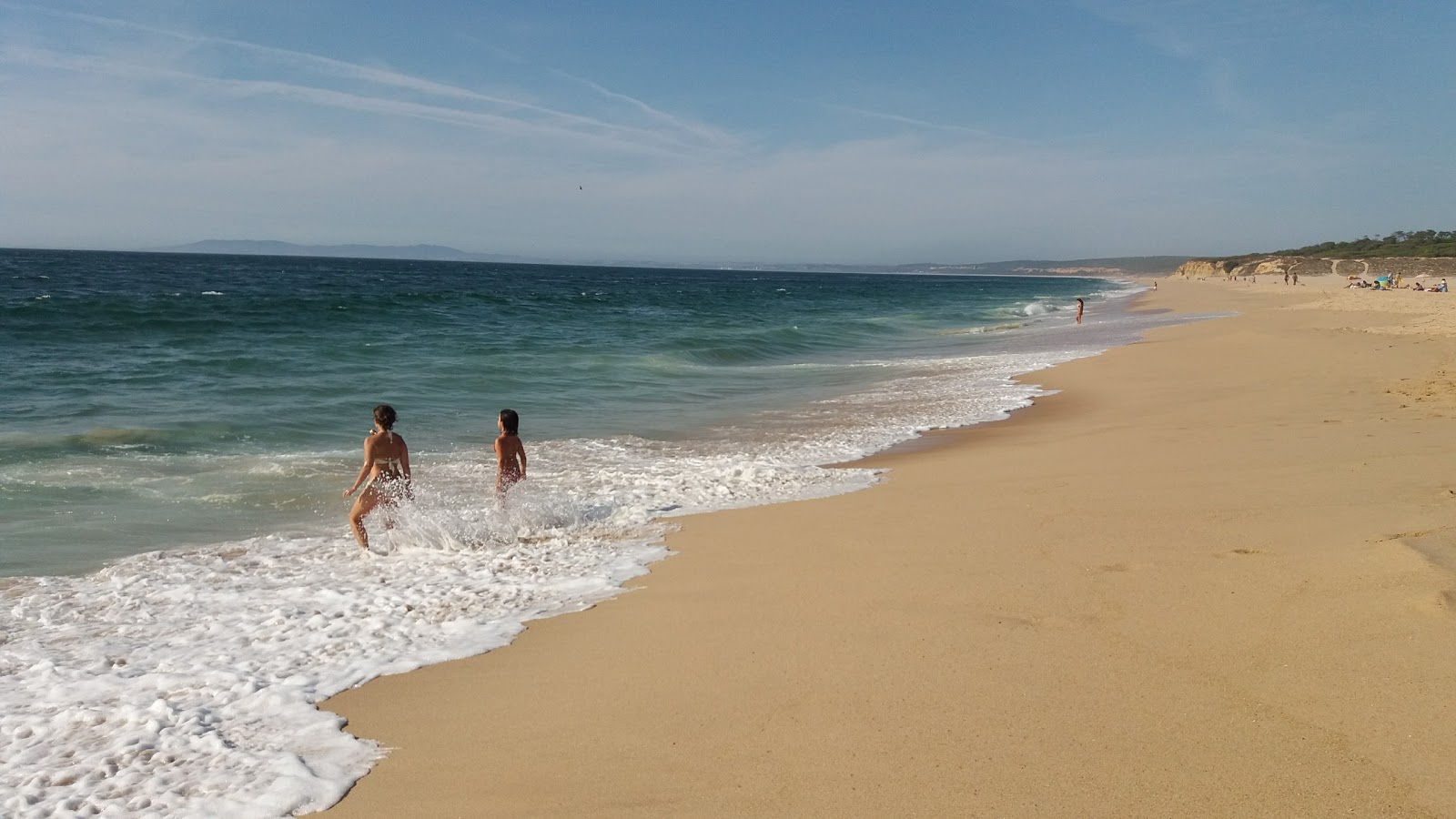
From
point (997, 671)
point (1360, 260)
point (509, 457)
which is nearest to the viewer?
point (997, 671)

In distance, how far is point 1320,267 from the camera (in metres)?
81.6

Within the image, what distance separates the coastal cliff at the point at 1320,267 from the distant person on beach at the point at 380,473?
233 ft

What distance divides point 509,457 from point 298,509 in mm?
2156

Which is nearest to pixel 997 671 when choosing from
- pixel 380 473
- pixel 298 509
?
pixel 380 473

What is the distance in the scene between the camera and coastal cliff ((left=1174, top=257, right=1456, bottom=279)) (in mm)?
64625

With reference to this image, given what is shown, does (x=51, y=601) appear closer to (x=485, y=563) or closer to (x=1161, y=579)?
(x=485, y=563)

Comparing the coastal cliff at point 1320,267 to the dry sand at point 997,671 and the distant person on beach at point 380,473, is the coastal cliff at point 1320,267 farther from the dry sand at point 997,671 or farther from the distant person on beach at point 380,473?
the distant person on beach at point 380,473

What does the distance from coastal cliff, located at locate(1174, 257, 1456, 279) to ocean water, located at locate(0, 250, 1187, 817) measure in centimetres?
5685

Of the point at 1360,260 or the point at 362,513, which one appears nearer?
the point at 362,513

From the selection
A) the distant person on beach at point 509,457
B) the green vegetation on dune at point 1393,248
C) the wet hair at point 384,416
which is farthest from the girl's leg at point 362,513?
the green vegetation on dune at point 1393,248

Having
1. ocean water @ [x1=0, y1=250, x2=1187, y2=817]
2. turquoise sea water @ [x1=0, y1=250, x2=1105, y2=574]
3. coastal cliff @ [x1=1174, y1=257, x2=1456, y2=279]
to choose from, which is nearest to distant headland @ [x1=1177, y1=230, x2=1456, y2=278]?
coastal cliff @ [x1=1174, y1=257, x2=1456, y2=279]

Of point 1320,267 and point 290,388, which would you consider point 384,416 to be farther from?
point 1320,267

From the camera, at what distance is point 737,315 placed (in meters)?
45.8

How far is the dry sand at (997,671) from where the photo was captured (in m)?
3.21
